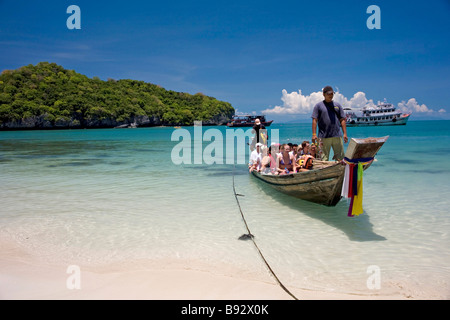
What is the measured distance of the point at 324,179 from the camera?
21.7 ft

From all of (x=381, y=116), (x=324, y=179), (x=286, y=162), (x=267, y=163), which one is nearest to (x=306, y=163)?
(x=286, y=162)

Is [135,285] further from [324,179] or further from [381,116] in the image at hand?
[381,116]

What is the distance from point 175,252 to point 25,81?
411ft

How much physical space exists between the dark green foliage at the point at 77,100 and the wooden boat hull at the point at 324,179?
10524 cm

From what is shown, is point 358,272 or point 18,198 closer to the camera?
point 358,272

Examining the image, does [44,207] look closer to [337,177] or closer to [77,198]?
[77,198]

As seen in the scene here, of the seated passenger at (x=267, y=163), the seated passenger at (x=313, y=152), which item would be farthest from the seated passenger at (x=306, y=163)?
the seated passenger at (x=267, y=163)

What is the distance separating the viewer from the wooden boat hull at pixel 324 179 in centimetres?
534

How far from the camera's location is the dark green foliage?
94.5m

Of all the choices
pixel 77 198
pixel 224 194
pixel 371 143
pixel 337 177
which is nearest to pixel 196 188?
Answer: pixel 224 194

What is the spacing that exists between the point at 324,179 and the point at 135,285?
4633mm

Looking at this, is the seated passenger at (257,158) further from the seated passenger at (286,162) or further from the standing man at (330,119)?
the standing man at (330,119)

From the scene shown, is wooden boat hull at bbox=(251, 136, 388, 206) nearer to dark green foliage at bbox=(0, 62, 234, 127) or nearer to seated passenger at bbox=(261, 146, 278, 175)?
seated passenger at bbox=(261, 146, 278, 175)
